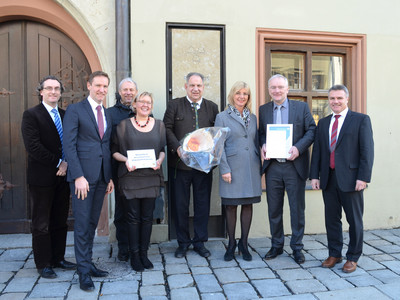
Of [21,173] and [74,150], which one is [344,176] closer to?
[74,150]

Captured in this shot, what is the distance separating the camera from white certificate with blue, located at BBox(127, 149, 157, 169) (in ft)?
11.7

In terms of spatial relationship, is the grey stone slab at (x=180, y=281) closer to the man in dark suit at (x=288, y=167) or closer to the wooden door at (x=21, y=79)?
the man in dark suit at (x=288, y=167)

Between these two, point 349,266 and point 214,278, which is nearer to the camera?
point 214,278

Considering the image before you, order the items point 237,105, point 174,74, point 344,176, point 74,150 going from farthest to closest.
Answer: point 174,74 → point 237,105 → point 344,176 → point 74,150

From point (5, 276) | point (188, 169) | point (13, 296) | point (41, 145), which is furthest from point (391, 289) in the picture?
point (5, 276)

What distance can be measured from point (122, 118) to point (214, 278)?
76.0 inches

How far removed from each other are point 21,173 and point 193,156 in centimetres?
269

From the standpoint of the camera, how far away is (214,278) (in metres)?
3.59

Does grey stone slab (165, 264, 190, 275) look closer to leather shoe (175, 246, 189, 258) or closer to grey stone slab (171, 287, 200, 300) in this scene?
leather shoe (175, 246, 189, 258)

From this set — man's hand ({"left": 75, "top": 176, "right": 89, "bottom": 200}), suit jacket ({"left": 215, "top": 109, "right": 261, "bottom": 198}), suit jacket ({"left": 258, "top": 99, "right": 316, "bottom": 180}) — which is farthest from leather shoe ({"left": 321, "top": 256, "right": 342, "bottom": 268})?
man's hand ({"left": 75, "top": 176, "right": 89, "bottom": 200})

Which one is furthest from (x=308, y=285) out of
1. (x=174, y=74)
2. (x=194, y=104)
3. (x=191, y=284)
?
(x=174, y=74)

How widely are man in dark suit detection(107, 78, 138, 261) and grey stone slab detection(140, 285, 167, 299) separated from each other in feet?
2.67

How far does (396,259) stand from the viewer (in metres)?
4.12

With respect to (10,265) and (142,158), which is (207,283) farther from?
(10,265)
